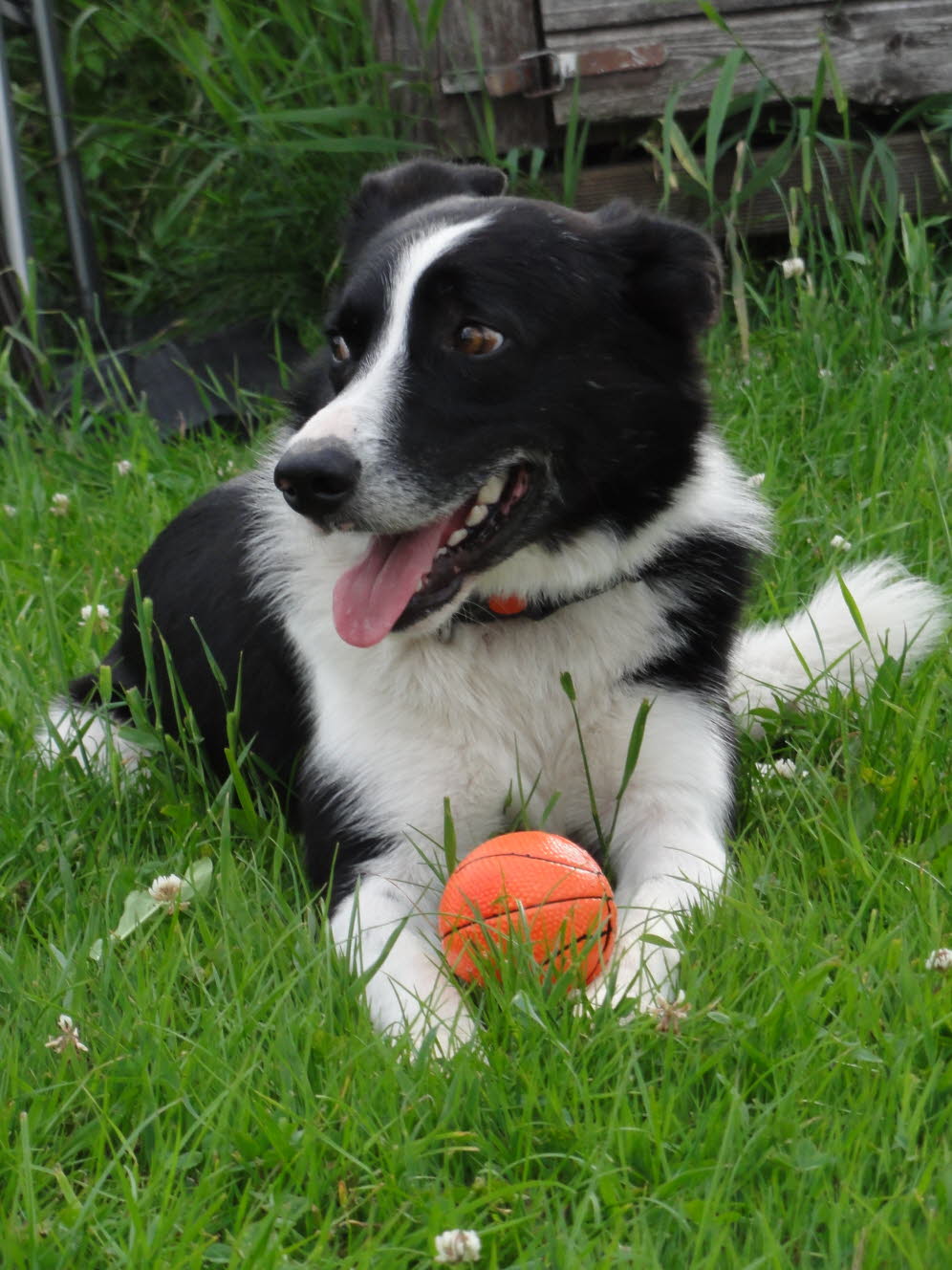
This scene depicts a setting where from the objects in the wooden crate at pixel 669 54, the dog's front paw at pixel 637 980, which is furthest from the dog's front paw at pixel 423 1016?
the wooden crate at pixel 669 54

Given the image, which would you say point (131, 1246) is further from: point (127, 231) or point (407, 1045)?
point (127, 231)

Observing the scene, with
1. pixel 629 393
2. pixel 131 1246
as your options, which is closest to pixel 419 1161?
pixel 131 1246

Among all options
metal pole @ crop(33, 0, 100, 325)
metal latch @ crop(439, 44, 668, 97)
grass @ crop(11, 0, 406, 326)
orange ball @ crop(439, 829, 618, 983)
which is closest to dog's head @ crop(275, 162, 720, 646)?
orange ball @ crop(439, 829, 618, 983)

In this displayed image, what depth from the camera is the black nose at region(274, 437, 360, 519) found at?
2252 mm

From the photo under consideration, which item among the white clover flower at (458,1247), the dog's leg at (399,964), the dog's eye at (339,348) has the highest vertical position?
the dog's eye at (339,348)

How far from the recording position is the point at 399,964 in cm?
210

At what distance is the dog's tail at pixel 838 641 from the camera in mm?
2941

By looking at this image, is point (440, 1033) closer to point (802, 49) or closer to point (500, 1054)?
point (500, 1054)

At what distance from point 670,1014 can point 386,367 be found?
1091 mm

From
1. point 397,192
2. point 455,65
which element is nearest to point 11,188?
point 455,65

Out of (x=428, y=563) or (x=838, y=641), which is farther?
(x=838, y=641)

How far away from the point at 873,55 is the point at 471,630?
3.12 metres

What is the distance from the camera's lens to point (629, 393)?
8.26ft

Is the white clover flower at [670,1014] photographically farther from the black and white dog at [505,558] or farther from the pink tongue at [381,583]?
the pink tongue at [381,583]
